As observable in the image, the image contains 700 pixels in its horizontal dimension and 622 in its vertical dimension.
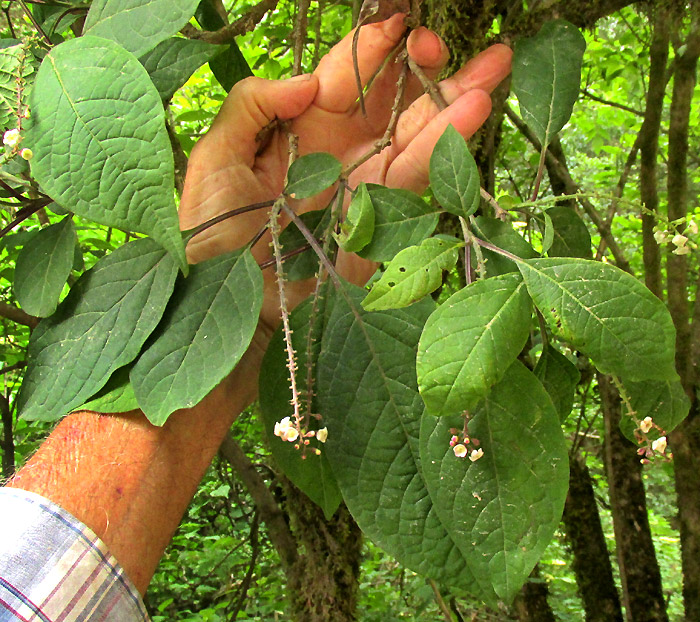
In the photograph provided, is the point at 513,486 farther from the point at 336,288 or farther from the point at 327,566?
the point at 327,566

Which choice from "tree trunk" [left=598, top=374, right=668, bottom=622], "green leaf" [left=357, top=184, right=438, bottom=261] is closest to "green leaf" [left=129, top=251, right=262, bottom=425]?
"green leaf" [left=357, top=184, right=438, bottom=261]

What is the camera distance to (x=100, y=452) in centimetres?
81

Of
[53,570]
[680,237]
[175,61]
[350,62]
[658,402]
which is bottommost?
[53,570]

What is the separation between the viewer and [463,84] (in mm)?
876

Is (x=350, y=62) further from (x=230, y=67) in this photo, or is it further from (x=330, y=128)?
(x=230, y=67)

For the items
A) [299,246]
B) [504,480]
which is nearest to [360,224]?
[299,246]

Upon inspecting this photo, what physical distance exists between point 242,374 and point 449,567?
1.48ft

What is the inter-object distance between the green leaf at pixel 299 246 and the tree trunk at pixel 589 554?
1.47 metres

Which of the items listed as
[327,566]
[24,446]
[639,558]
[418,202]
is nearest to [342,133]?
[418,202]

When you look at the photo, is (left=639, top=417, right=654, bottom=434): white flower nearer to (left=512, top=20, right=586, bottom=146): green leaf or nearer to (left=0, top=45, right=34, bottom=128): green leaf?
(left=512, top=20, right=586, bottom=146): green leaf

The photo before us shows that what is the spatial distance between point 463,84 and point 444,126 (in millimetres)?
97

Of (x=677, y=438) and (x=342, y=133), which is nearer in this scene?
(x=342, y=133)

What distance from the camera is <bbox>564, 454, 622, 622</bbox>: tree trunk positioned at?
6.38 feet

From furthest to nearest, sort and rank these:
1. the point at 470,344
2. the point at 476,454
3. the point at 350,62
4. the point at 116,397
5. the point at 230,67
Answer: the point at 230,67 → the point at 350,62 → the point at 116,397 → the point at 476,454 → the point at 470,344
